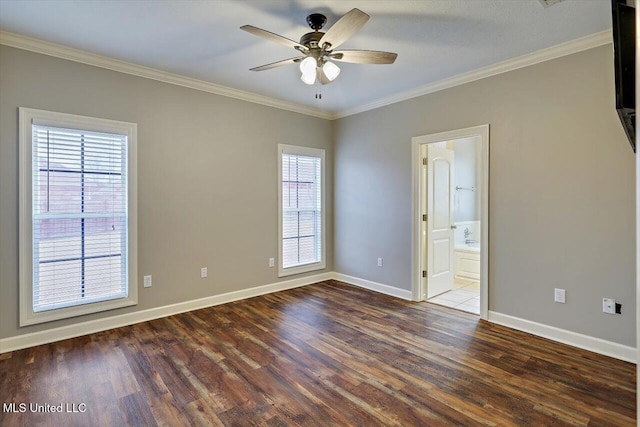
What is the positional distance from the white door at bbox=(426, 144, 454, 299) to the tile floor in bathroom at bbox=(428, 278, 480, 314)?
10cm

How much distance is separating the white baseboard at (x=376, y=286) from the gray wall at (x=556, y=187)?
1112 millimetres

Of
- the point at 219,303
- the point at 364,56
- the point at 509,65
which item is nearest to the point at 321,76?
the point at 364,56

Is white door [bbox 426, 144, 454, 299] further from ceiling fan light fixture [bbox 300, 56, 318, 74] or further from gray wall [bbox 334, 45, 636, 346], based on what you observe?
ceiling fan light fixture [bbox 300, 56, 318, 74]

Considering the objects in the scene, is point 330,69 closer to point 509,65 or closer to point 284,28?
point 284,28

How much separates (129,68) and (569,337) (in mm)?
4947

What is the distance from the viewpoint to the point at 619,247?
8.74ft

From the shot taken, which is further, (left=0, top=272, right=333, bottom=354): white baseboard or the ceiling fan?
(left=0, top=272, right=333, bottom=354): white baseboard

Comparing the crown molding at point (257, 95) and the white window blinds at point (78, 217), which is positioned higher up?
the crown molding at point (257, 95)

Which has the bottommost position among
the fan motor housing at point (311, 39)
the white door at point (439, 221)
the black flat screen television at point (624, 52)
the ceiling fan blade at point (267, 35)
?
the white door at point (439, 221)

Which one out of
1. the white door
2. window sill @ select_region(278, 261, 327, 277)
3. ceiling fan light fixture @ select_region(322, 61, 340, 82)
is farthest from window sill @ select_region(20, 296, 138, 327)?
the white door

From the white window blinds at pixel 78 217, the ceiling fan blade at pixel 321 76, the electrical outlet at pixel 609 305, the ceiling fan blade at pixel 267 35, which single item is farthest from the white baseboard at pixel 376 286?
the ceiling fan blade at pixel 267 35

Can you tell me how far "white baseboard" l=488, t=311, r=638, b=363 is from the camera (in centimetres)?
264

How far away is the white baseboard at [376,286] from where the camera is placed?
169 inches

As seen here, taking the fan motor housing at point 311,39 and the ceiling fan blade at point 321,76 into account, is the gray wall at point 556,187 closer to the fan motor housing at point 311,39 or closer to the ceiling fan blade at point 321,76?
the ceiling fan blade at point 321,76
